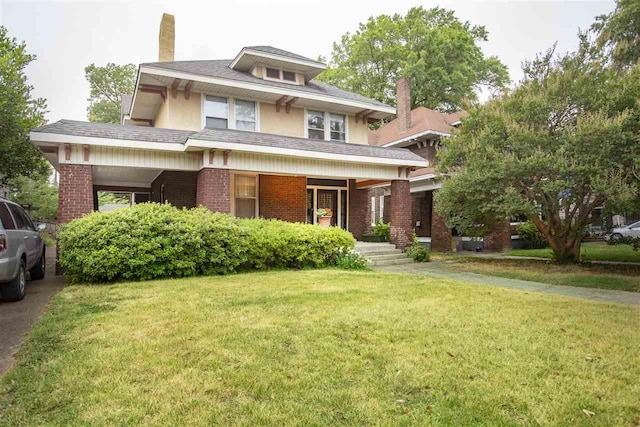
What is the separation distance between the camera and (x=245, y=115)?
563 inches

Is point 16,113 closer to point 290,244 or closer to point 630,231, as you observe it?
point 290,244

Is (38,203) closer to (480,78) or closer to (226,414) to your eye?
(226,414)

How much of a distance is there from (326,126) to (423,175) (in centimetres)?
569

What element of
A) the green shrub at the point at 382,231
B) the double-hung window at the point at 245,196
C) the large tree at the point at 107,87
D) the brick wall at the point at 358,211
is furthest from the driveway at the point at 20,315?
the large tree at the point at 107,87

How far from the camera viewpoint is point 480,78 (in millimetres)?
32469

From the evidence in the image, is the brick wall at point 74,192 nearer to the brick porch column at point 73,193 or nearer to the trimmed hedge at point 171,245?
the brick porch column at point 73,193

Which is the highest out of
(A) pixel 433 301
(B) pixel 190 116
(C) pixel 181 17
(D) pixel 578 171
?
(C) pixel 181 17

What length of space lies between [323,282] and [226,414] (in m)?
5.38

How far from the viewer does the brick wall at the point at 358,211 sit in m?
16.8

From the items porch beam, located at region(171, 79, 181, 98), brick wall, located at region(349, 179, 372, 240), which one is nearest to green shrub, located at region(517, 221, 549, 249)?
brick wall, located at region(349, 179, 372, 240)

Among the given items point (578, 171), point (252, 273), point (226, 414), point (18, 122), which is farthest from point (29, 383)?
point (18, 122)

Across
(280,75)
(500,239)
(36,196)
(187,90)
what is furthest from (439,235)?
(36,196)

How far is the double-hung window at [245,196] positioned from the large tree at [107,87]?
2960 cm

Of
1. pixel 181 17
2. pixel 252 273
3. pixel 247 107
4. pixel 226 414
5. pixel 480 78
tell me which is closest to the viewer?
pixel 226 414
